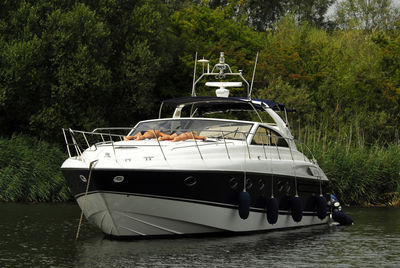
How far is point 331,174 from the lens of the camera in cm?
2491

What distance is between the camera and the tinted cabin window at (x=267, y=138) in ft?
55.2

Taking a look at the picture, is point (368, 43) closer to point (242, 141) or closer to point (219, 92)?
point (219, 92)

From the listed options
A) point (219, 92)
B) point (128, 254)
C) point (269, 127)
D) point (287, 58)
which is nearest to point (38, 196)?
point (219, 92)

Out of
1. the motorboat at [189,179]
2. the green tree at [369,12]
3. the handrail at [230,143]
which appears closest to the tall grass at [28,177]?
the handrail at [230,143]

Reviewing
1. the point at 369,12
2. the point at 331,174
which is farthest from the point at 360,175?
the point at 369,12

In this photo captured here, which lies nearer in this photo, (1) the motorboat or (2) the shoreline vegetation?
(1) the motorboat

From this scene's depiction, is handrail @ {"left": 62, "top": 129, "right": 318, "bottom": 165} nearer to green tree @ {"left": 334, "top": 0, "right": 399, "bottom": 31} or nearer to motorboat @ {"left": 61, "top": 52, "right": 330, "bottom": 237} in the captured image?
motorboat @ {"left": 61, "top": 52, "right": 330, "bottom": 237}

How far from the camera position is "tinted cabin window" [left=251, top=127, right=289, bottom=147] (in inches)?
663

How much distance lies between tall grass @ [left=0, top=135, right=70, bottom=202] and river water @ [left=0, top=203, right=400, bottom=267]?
5167 millimetres

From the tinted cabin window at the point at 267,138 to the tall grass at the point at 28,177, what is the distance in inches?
359

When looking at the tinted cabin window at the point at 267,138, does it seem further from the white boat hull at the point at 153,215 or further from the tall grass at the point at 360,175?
the tall grass at the point at 360,175

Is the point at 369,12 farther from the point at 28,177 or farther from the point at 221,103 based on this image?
the point at 221,103

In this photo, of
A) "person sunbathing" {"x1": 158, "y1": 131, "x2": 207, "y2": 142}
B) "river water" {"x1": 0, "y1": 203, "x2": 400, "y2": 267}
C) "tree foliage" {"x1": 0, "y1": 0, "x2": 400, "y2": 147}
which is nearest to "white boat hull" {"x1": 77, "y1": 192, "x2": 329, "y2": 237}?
"river water" {"x1": 0, "y1": 203, "x2": 400, "y2": 267}

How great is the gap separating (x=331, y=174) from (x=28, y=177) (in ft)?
33.0
